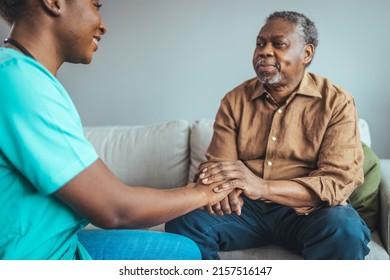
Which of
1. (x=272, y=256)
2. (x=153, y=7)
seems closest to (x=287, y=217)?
(x=272, y=256)

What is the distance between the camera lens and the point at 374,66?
2070 millimetres

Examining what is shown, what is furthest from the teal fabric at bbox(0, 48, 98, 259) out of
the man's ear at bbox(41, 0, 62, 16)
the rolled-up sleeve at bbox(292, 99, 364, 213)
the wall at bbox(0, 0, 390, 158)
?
the wall at bbox(0, 0, 390, 158)

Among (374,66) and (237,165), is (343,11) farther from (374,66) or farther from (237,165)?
(237,165)

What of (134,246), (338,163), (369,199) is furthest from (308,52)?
(134,246)

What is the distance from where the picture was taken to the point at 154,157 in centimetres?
199

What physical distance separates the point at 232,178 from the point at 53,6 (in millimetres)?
693

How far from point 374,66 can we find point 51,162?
1.78m

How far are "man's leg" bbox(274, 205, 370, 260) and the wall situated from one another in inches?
35.6

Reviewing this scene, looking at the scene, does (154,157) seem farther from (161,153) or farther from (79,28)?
(79,28)

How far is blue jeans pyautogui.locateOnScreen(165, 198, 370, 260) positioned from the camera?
4.38 ft

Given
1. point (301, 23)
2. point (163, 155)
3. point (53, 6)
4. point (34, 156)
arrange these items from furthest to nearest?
point (163, 155), point (301, 23), point (53, 6), point (34, 156)

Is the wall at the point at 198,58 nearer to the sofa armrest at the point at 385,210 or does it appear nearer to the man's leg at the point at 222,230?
the sofa armrest at the point at 385,210

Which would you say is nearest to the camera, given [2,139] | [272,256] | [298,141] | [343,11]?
[2,139]

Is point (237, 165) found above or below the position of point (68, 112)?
below
